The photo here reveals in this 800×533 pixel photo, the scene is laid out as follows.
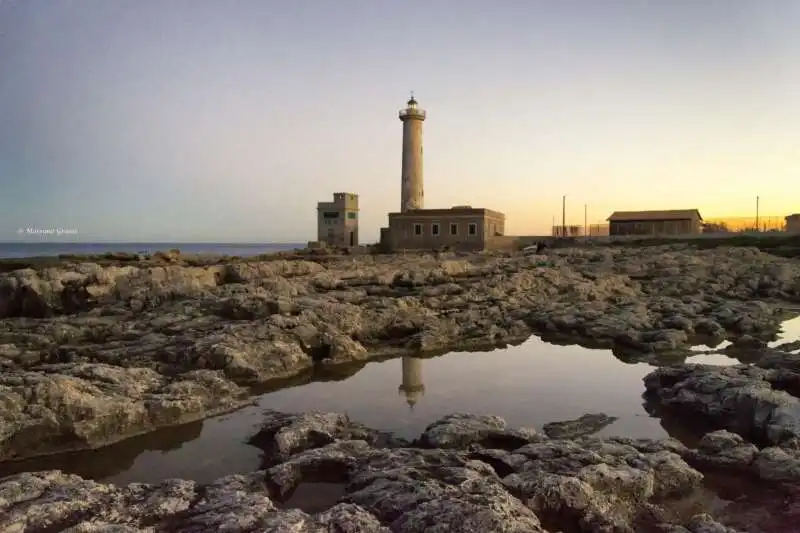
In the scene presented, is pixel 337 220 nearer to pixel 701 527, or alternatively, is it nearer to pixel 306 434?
pixel 306 434

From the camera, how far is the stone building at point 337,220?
55.8m

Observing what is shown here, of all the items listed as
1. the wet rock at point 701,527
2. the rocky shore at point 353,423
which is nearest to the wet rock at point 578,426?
the rocky shore at point 353,423

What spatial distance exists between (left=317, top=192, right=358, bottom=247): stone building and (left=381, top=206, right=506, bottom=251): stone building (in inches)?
367

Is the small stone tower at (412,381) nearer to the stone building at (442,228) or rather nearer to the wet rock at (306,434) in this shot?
the wet rock at (306,434)

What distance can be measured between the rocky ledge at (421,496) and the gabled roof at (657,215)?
175 feet

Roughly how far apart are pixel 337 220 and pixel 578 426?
49.1 m

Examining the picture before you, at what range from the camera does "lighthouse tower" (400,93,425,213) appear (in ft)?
172

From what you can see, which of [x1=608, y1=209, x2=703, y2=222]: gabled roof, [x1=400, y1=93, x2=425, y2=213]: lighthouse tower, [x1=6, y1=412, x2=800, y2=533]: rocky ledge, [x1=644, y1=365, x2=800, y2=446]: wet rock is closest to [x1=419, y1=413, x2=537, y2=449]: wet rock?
[x1=6, y1=412, x2=800, y2=533]: rocky ledge

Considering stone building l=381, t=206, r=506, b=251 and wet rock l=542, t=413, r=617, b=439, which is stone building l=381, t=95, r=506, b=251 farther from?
wet rock l=542, t=413, r=617, b=439

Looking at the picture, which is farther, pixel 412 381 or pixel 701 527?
pixel 412 381

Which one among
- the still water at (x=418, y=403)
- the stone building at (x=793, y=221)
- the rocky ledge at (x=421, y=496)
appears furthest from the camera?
the stone building at (x=793, y=221)

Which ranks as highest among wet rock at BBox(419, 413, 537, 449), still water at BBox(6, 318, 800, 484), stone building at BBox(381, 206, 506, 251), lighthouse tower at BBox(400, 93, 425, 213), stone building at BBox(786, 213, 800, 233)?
lighthouse tower at BBox(400, 93, 425, 213)

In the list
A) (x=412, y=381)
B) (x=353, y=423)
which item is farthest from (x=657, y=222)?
(x=353, y=423)

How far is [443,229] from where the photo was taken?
4466cm
